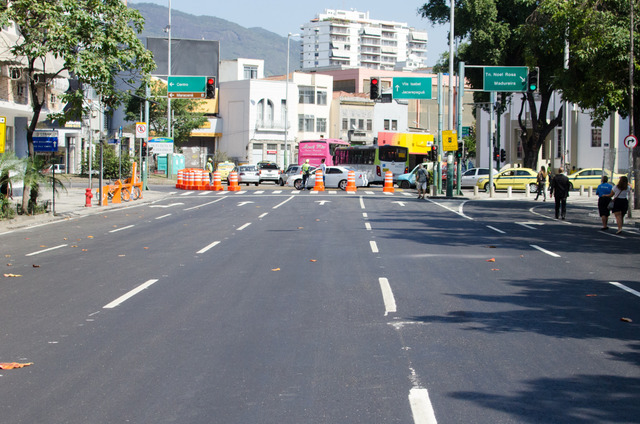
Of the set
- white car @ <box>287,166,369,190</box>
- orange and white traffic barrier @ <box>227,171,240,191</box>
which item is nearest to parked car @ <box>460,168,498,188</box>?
white car @ <box>287,166,369,190</box>

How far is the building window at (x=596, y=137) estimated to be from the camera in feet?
182

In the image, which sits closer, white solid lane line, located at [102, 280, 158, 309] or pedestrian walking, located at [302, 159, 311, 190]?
white solid lane line, located at [102, 280, 158, 309]

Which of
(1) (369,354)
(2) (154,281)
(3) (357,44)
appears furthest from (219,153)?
(3) (357,44)

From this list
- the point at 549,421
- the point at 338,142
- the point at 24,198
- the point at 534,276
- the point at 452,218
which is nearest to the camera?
the point at 549,421

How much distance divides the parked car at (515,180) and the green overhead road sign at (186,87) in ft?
63.5

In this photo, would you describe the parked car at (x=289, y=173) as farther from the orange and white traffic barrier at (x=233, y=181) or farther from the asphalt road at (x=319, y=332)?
the asphalt road at (x=319, y=332)

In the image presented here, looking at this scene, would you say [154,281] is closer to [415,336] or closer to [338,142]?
[415,336]

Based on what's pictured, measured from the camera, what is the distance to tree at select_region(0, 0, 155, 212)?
2245 centimetres

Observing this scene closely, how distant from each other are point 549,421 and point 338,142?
62472 millimetres

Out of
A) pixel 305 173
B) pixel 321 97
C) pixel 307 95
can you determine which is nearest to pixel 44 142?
pixel 305 173

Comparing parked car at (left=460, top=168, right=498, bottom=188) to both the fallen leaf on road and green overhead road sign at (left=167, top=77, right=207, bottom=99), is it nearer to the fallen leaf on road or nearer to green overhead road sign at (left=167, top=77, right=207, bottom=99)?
green overhead road sign at (left=167, top=77, right=207, bottom=99)

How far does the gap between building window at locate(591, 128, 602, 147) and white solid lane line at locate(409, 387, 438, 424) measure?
53.3m

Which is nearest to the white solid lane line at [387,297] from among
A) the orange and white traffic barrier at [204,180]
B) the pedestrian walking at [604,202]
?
the pedestrian walking at [604,202]

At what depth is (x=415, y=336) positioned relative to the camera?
7984mm
